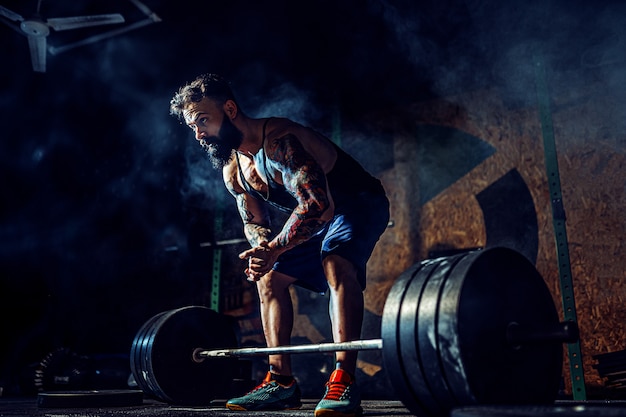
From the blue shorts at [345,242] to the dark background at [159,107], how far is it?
151cm

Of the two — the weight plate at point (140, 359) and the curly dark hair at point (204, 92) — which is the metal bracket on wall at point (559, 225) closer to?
the curly dark hair at point (204, 92)

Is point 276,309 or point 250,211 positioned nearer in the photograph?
point 276,309

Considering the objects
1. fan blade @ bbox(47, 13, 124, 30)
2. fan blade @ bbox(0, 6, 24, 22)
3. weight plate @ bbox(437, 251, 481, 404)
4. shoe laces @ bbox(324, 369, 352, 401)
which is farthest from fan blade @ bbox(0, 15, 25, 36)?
weight plate @ bbox(437, 251, 481, 404)

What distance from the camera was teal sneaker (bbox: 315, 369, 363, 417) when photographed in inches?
56.1

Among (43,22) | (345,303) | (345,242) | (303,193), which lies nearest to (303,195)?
(303,193)

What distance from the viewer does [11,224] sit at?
380 cm

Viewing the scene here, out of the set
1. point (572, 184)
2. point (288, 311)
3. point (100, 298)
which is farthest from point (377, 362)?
point (100, 298)

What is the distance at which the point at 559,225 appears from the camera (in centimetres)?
273

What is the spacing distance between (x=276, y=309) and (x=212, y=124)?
2.35 feet

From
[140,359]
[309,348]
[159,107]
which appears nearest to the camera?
[309,348]

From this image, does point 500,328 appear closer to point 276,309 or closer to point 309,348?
point 309,348

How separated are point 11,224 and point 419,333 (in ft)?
11.8

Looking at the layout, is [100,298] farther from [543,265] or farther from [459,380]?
[459,380]

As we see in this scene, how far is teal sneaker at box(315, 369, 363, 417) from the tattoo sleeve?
0.44 meters
